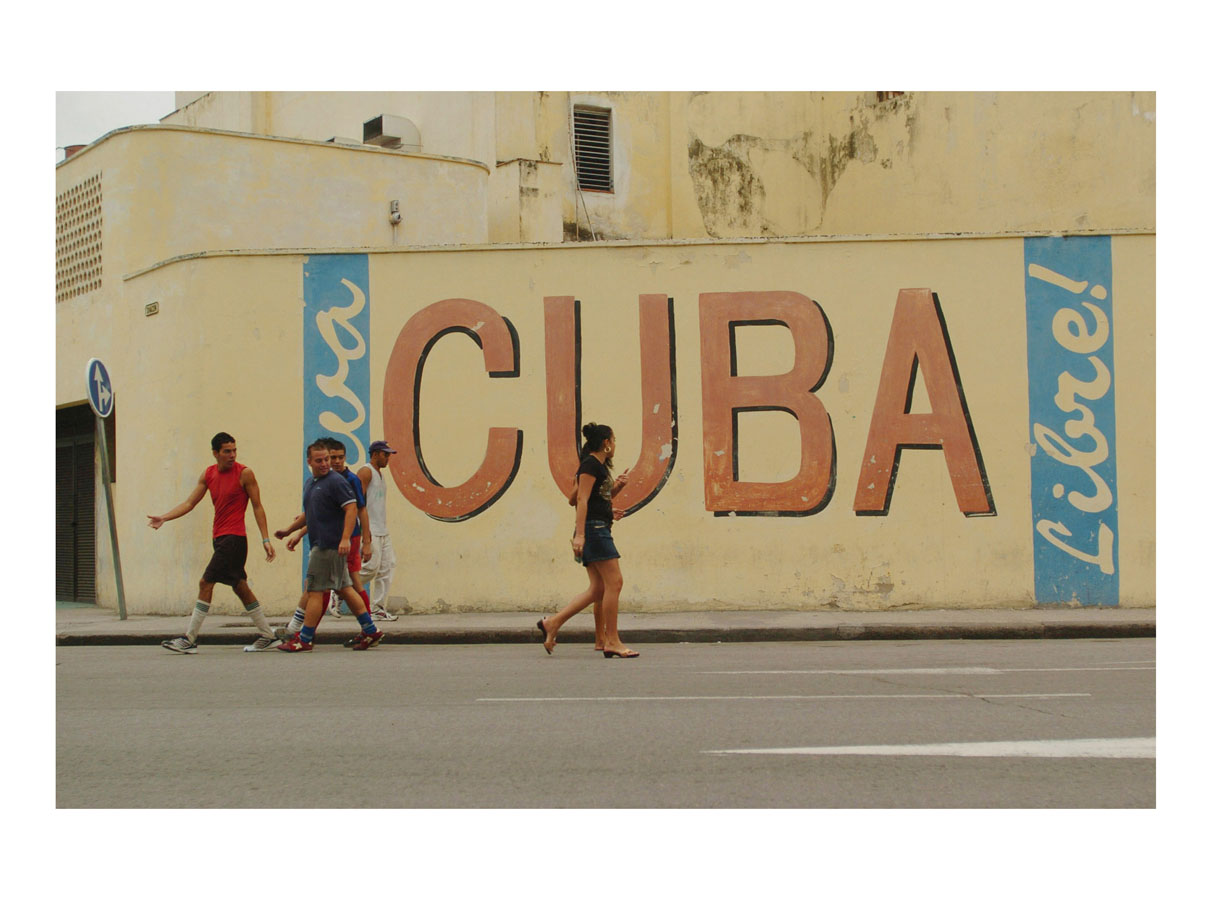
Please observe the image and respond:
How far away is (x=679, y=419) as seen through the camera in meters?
14.9

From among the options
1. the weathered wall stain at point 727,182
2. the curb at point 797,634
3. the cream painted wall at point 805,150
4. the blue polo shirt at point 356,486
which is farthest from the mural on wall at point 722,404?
the weathered wall stain at point 727,182

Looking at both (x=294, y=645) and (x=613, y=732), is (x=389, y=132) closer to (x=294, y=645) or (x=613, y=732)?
(x=294, y=645)

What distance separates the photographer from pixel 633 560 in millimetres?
14797

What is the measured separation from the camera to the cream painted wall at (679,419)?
1464cm

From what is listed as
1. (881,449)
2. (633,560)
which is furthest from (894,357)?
(633,560)

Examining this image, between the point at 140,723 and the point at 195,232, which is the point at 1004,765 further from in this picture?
the point at 195,232

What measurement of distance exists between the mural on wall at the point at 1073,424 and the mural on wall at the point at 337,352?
Result: 25.0 feet

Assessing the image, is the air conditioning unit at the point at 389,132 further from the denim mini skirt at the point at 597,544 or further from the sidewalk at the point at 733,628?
the denim mini skirt at the point at 597,544

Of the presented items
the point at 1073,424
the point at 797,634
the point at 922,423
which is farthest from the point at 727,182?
the point at 797,634

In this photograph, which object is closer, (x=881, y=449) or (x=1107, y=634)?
(x=1107, y=634)

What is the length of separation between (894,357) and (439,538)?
5.59 meters

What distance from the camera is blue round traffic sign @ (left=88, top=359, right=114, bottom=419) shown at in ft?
45.9

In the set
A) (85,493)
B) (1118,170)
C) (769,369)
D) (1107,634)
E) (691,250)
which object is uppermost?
(1118,170)

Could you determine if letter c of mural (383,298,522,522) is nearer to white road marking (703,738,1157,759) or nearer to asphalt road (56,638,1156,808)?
asphalt road (56,638,1156,808)
